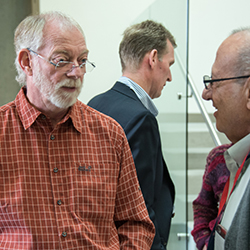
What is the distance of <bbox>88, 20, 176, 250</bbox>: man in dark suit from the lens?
1.37m

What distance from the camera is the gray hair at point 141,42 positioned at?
5.73ft

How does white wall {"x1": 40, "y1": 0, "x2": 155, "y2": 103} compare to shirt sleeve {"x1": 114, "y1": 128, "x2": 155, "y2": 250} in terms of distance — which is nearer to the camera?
shirt sleeve {"x1": 114, "y1": 128, "x2": 155, "y2": 250}

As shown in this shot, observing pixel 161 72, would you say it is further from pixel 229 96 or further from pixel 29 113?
pixel 29 113

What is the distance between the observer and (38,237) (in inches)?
39.8

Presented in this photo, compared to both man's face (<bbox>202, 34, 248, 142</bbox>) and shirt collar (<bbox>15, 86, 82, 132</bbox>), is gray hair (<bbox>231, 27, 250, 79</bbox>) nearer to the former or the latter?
man's face (<bbox>202, 34, 248, 142</bbox>)

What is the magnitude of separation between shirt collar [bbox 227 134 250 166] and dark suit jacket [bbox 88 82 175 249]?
320 mm

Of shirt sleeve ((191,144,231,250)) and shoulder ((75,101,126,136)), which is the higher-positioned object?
shoulder ((75,101,126,136))

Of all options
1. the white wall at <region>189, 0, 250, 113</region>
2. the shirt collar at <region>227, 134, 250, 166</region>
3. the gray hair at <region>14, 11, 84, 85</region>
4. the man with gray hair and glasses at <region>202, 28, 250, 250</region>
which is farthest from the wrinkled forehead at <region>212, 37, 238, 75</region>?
the white wall at <region>189, 0, 250, 113</region>

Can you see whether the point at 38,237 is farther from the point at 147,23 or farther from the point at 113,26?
the point at 113,26

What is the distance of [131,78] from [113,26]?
57.4 inches

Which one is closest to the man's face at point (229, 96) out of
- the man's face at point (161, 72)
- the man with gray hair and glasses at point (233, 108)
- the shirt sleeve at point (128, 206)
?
the man with gray hair and glasses at point (233, 108)

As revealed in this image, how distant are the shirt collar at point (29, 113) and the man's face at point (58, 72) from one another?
0.16 feet

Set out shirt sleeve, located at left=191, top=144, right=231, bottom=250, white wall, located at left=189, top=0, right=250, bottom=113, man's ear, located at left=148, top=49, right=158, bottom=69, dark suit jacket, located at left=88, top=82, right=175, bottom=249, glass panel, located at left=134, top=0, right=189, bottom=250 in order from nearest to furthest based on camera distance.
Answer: dark suit jacket, located at left=88, top=82, right=175, bottom=249
shirt sleeve, located at left=191, top=144, right=231, bottom=250
man's ear, located at left=148, top=49, right=158, bottom=69
glass panel, located at left=134, top=0, right=189, bottom=250
white wall, located at left=189, top=0, right=250, bottom=113

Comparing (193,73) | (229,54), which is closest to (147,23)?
(229,54)
